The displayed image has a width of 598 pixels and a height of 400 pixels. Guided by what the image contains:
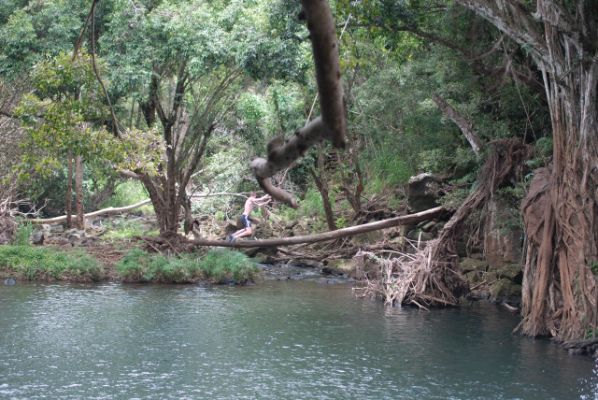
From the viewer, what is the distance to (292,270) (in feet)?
77.6

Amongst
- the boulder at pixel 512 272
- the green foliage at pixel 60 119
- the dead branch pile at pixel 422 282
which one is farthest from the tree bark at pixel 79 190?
the boulder at pixel 512 272

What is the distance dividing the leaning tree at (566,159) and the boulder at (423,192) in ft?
23.9

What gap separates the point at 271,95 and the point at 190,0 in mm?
5031

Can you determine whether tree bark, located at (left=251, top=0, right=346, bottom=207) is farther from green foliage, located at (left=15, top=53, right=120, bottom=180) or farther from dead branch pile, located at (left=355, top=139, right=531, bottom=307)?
dead branch pile, located at (left=355, top=139, right=531, bottom=307)

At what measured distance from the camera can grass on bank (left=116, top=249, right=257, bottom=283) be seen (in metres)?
20.6

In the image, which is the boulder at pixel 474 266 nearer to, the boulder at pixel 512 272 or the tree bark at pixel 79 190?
the boulder at pixel 512 272

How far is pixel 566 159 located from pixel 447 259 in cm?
492

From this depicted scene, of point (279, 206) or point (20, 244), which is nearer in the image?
point (20, 244)

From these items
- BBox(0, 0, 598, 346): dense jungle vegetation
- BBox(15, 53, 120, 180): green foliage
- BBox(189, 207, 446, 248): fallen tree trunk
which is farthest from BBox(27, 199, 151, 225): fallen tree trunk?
BBox(189, 207, 446, 248): fallen tree trunk

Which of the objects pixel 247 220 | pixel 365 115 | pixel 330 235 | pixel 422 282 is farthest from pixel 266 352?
pixel 365 115

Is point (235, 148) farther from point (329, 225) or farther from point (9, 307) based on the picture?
point (9, 307)

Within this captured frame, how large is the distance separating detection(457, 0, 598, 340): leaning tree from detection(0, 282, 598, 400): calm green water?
0.85m

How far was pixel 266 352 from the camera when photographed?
12.4 metres

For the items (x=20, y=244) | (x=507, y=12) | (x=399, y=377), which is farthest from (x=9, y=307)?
(x=507, y=12)
